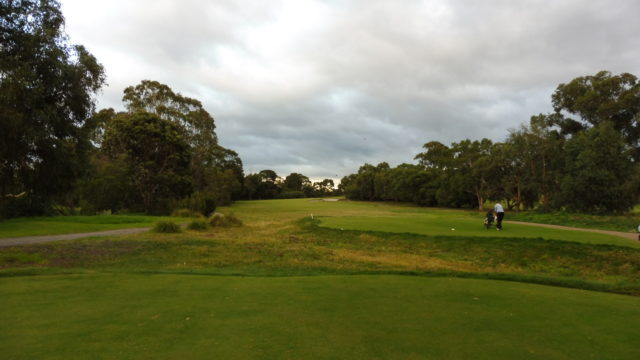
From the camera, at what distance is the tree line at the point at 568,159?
36.9 meters

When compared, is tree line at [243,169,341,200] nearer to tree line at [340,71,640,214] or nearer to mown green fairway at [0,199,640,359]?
tree line at [340,71,640,214]

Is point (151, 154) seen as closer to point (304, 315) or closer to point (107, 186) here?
point (107, 186)

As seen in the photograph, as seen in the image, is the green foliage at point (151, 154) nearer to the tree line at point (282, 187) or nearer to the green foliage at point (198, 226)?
the green foliage at point (198, 226)

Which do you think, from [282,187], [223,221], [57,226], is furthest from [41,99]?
[282,187]

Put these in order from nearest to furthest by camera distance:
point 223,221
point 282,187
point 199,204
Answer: point 223,221 < point 199,204 < point 282,187

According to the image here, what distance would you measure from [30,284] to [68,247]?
8123 mm

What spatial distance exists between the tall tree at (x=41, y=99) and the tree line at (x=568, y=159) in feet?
139

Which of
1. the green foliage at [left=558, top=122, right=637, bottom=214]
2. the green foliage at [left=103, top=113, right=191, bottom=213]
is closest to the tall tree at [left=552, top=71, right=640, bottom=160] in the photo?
the green foliage at [left=558, top=122, right=637, bottom=214]

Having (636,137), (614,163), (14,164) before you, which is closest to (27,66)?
(14,164)

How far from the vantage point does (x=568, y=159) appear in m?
40.8

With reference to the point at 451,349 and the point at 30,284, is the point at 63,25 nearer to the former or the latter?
the point at 30,284

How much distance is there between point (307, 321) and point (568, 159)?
148ft

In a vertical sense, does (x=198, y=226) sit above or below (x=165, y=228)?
below

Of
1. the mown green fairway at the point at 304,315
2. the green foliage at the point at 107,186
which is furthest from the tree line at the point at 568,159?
the green foliage at the point at 107,186
